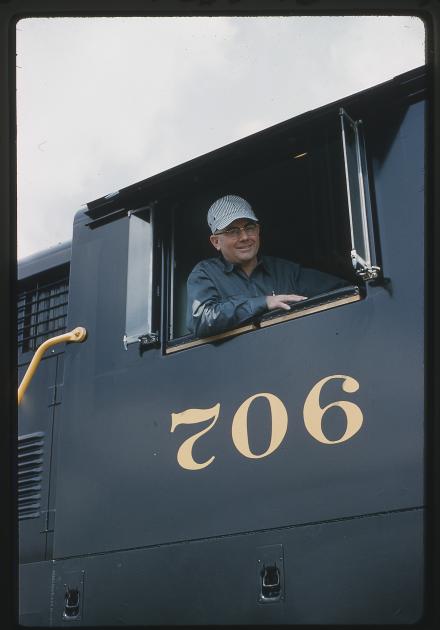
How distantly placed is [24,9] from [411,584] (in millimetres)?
1813

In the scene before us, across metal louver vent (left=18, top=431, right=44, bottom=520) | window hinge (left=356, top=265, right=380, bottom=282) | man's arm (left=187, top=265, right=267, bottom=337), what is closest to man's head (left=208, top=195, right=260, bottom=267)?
man's arm (left=187, top=265, right=267, bottom=337)

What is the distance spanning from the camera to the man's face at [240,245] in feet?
10.8

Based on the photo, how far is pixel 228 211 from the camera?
10.8ft

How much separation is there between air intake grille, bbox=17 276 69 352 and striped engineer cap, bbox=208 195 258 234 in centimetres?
137

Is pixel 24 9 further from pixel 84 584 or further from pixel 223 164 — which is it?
pixel 84 584

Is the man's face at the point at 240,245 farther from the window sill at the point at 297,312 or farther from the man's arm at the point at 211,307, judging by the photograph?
the window sill at the point at 297,312

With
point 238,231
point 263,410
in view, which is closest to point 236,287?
point 238,231

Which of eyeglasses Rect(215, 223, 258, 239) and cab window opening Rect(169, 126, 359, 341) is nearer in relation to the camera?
cab window opening Rect(169, 126, 359, 341)

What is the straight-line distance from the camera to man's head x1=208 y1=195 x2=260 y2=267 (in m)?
3.29

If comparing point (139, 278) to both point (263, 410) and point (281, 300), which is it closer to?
point (281, 300)

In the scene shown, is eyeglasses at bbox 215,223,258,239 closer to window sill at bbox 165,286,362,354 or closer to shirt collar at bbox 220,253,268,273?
shirt collar at bbox 220,253,268,273

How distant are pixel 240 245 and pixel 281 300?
16.3 inches

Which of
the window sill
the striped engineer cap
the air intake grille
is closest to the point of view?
the window sill

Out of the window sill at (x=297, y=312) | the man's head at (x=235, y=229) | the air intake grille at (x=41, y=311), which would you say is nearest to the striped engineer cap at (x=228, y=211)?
the man's head at (x=235, y=229)
